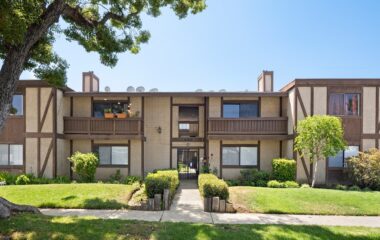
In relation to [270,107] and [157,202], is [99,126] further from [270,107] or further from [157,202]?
[270,107]

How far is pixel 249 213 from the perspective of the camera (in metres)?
10.5

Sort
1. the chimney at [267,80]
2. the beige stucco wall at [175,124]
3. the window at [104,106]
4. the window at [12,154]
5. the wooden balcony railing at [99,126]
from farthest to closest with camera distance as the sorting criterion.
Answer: the chimney at [267,80], the beige stucco wall at [175,124], the window at [104,106], the wooden balcony railing at [99,126], the window at [12,154]

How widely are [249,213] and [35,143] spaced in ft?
44.2

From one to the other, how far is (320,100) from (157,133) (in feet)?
34.0

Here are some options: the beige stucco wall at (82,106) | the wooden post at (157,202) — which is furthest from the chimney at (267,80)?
the wooden post at (157,202)

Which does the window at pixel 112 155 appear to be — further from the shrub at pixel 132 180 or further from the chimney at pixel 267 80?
the chimney at pixel 267 80

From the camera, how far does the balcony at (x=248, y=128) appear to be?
1809cm

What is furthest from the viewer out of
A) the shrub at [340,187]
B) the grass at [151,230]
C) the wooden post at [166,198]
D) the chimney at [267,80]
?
the chimney at [267,80]

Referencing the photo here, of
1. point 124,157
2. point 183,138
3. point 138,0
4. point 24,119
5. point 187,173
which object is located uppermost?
point 138,0

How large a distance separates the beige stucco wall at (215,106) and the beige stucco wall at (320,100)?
5.79 m

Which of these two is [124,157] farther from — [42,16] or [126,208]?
[42,16]

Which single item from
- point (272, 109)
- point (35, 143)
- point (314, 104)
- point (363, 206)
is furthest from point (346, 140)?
point (35, 143)

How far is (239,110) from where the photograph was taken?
63.4ft

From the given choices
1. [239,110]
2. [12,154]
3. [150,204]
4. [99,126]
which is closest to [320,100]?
[239,110]
